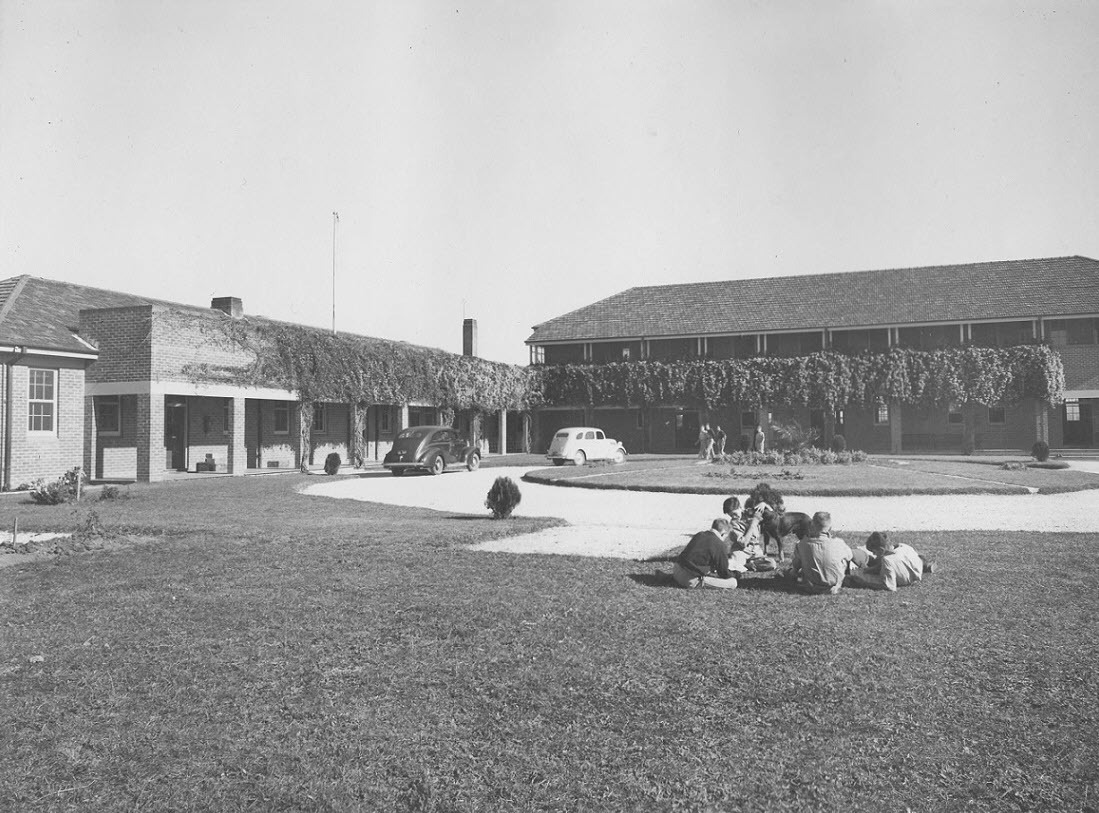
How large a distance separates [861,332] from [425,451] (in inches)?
1012

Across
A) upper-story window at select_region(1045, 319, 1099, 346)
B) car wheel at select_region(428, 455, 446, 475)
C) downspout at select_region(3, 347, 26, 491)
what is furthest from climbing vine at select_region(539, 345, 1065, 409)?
downspout at select_region(3, 347, 26, 491)

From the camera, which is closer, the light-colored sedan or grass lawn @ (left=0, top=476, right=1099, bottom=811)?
grass lawn @ (left=0, top=476, right=1099, bottom=811)

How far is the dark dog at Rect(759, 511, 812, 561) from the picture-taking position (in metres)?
9.52

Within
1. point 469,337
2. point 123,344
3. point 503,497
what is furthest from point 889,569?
point 469,337

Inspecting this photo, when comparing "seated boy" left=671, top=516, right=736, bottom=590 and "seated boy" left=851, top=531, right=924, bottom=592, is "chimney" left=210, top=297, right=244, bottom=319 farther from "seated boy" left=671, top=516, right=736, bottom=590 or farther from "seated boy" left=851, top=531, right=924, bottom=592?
"seated boy" left=851, top=531, right=924, bottom=592

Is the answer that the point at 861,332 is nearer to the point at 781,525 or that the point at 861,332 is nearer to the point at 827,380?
the point at 827,380

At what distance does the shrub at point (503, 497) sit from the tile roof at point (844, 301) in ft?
109

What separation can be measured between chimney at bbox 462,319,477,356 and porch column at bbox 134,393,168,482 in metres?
26.5

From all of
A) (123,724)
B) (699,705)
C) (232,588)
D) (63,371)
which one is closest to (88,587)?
(232,588)

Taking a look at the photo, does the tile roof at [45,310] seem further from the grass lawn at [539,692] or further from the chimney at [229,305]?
the grass lawn at [539,692]

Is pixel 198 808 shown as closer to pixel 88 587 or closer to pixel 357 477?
pixel 88 587

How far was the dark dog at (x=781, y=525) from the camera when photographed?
952 cm

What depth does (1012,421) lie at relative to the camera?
1582 inches

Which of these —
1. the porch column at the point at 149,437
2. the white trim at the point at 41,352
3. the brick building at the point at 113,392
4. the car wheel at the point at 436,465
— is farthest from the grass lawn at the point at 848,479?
the white trim at the point at 41,352
